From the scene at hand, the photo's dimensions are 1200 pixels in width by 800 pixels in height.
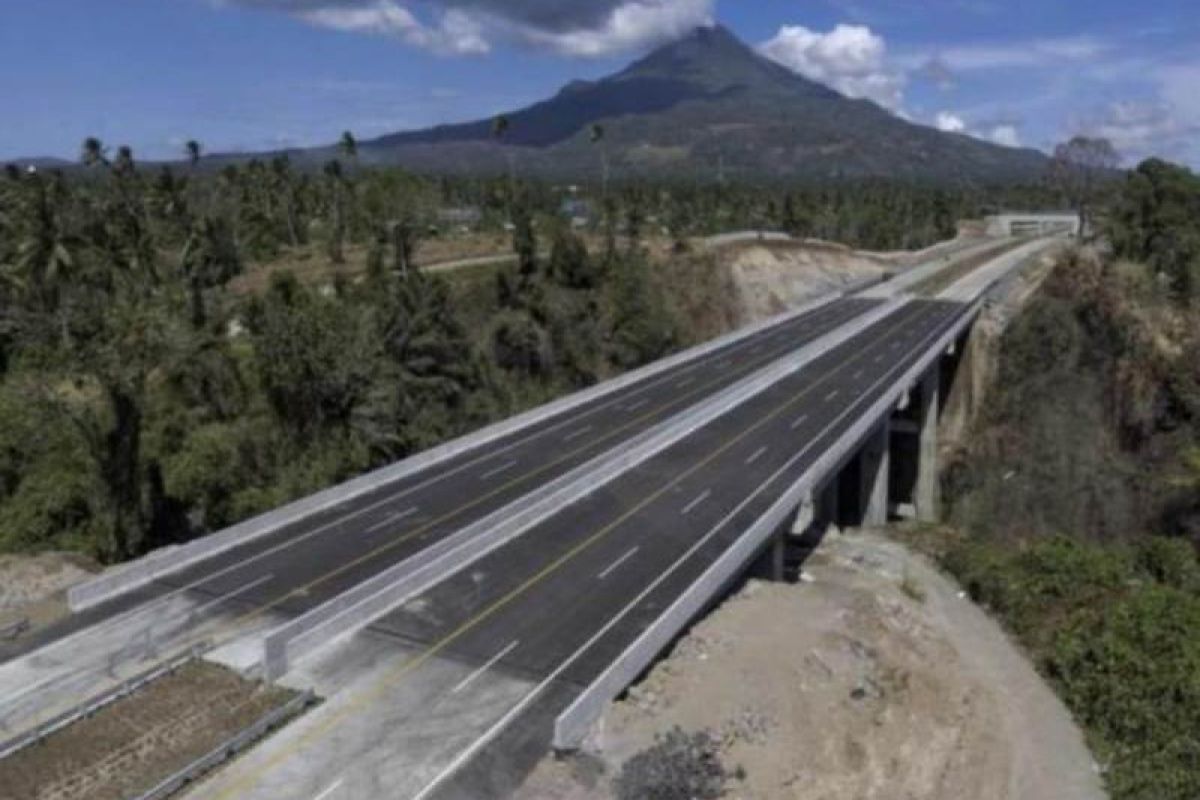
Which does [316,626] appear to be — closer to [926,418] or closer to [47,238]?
[47,238]

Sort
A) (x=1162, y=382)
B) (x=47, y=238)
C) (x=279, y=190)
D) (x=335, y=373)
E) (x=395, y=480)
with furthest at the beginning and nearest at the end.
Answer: (x=279, y=190)
(x=1162, y=382)
(x=47, y=238)
(x=335, y=373)
(x=395, y=480)

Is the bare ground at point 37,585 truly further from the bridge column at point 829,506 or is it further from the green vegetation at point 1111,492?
the bridge column at point 829,506

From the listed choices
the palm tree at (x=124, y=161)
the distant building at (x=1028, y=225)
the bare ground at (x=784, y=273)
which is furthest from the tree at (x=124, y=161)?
the distant building at (x=1028, y=225)

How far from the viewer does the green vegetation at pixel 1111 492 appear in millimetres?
32531

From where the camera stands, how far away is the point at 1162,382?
74.4m

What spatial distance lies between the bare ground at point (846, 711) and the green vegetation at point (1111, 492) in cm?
184

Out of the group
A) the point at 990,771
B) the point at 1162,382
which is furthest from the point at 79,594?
the point at 1162,382

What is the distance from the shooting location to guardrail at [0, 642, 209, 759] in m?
22.8

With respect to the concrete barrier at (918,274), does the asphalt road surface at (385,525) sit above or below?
below

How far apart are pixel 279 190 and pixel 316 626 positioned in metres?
111

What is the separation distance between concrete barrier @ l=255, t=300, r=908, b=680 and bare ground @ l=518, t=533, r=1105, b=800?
24.9ft

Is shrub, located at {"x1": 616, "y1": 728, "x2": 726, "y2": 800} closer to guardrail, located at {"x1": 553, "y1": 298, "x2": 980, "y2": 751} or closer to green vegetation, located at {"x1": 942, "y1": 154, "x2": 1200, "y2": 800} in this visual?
guardrail, located at {"x1": 553, "y1": 298, "x2": 980, "y2": 751}

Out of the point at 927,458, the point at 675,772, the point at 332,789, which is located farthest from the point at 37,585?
the point at 927,458

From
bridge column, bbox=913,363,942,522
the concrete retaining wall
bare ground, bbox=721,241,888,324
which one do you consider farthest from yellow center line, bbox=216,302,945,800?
bare ground, bbox=721,241,888,324
